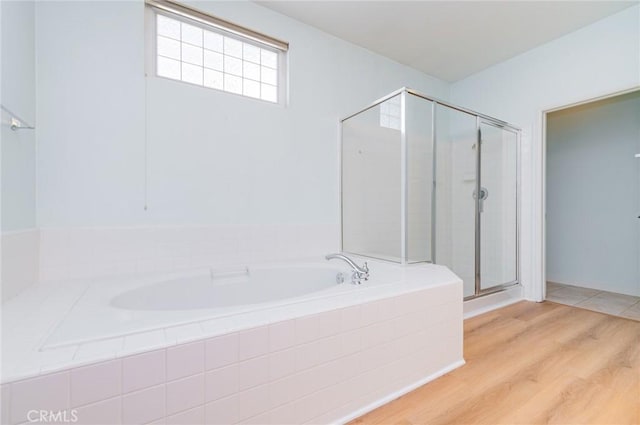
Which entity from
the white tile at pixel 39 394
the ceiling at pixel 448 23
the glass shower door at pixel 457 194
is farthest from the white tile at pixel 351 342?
the ceiling at pixel 448 23

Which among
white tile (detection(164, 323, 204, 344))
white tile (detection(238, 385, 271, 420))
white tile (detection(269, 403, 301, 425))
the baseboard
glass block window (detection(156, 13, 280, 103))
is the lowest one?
the baseboard

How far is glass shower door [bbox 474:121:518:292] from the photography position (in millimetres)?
2688

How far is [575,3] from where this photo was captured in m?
2.08

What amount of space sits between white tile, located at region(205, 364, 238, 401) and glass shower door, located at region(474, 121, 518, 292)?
2.52 m

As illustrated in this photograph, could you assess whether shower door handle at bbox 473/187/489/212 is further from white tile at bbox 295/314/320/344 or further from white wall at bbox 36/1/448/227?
white tile at bbox 295/314/320/344

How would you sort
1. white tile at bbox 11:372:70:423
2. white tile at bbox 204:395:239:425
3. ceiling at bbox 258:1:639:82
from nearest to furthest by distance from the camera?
white tile at bbox 11:372:70:423 → white tile at bbox 204:395:239:425 → ceiling at bbox 258:1:639:82

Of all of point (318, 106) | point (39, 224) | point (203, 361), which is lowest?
point (203, 361)

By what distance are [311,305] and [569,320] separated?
2354mm

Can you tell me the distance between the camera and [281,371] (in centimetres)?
96

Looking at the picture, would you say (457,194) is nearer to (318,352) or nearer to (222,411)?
(318,352)

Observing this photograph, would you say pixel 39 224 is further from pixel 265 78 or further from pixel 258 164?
pixel 265 78

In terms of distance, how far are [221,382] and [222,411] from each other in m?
0.09

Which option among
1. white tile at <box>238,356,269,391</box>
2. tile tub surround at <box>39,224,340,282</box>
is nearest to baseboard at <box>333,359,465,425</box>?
white tile at <box>238,356,269,391</box>

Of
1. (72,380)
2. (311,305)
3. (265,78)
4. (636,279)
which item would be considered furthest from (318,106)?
(636,279)
